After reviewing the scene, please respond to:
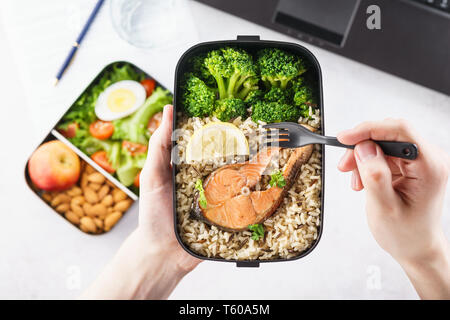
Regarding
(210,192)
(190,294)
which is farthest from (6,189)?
(210,192)

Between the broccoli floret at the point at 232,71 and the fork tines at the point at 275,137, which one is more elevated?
the broccoli floret at the point at 232,71

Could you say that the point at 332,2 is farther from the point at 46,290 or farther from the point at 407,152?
the point at 46,290

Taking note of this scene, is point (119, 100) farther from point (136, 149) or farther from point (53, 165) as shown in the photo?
point (53, 165)

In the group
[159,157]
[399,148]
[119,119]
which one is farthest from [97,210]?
[399,148]

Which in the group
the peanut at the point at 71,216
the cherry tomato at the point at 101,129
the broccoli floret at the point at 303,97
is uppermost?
the broccoli floret at the point at 303,97

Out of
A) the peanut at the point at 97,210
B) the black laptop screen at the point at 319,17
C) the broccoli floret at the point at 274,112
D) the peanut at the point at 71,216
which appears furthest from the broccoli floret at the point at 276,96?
the peanut at the point at 71,216

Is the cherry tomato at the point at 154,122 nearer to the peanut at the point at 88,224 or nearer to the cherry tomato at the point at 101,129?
the cherry tomato at the point at 101,129
